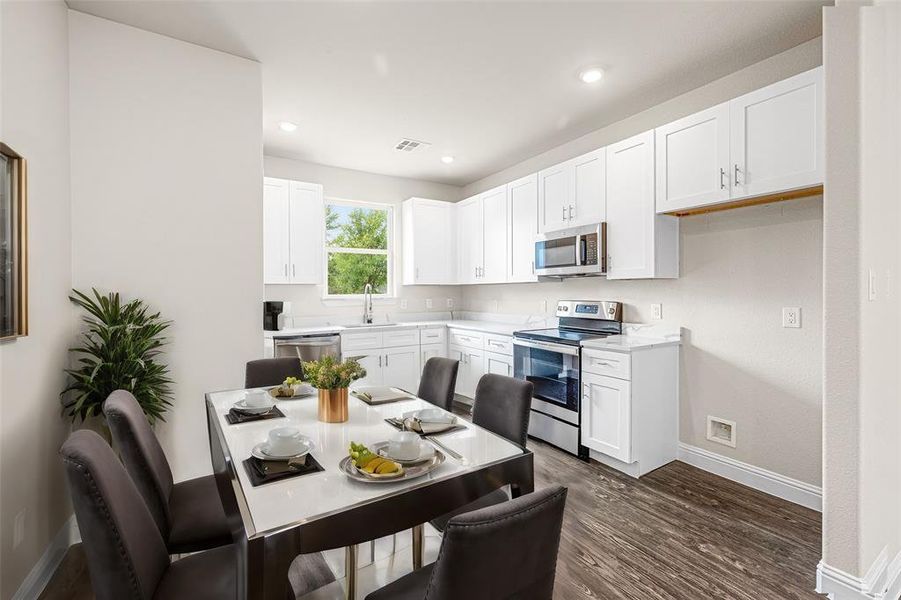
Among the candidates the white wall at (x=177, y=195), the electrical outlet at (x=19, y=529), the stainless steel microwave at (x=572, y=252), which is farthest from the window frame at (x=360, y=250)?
the electrical outlet at (x=19, y=529)

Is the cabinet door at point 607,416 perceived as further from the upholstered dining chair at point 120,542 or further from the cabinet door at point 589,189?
the upholstered dining chair at point 120,542

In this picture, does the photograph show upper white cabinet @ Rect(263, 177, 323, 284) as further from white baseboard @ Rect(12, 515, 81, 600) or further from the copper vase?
the copper vase

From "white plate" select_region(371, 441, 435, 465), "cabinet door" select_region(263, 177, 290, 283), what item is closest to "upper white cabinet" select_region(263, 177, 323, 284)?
"cabinet door" select_region(263, 177, 290, 283)

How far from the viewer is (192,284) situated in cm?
270

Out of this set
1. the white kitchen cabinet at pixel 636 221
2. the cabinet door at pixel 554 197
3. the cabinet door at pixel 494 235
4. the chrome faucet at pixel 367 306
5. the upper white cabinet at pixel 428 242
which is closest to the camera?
the white kitchen cabinet at pixel 636 221

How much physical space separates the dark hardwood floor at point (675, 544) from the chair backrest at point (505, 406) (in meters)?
0.69

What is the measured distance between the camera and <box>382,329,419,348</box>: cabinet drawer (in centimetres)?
454

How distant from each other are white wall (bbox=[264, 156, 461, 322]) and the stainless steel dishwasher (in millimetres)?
786

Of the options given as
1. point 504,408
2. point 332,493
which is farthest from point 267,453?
point 504,408

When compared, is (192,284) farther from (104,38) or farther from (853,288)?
(853,288)

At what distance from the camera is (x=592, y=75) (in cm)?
290

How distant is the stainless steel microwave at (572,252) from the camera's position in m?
3.46

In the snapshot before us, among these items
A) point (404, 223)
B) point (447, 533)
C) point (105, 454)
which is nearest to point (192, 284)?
point (105, 454)

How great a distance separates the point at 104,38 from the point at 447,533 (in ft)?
10.5
